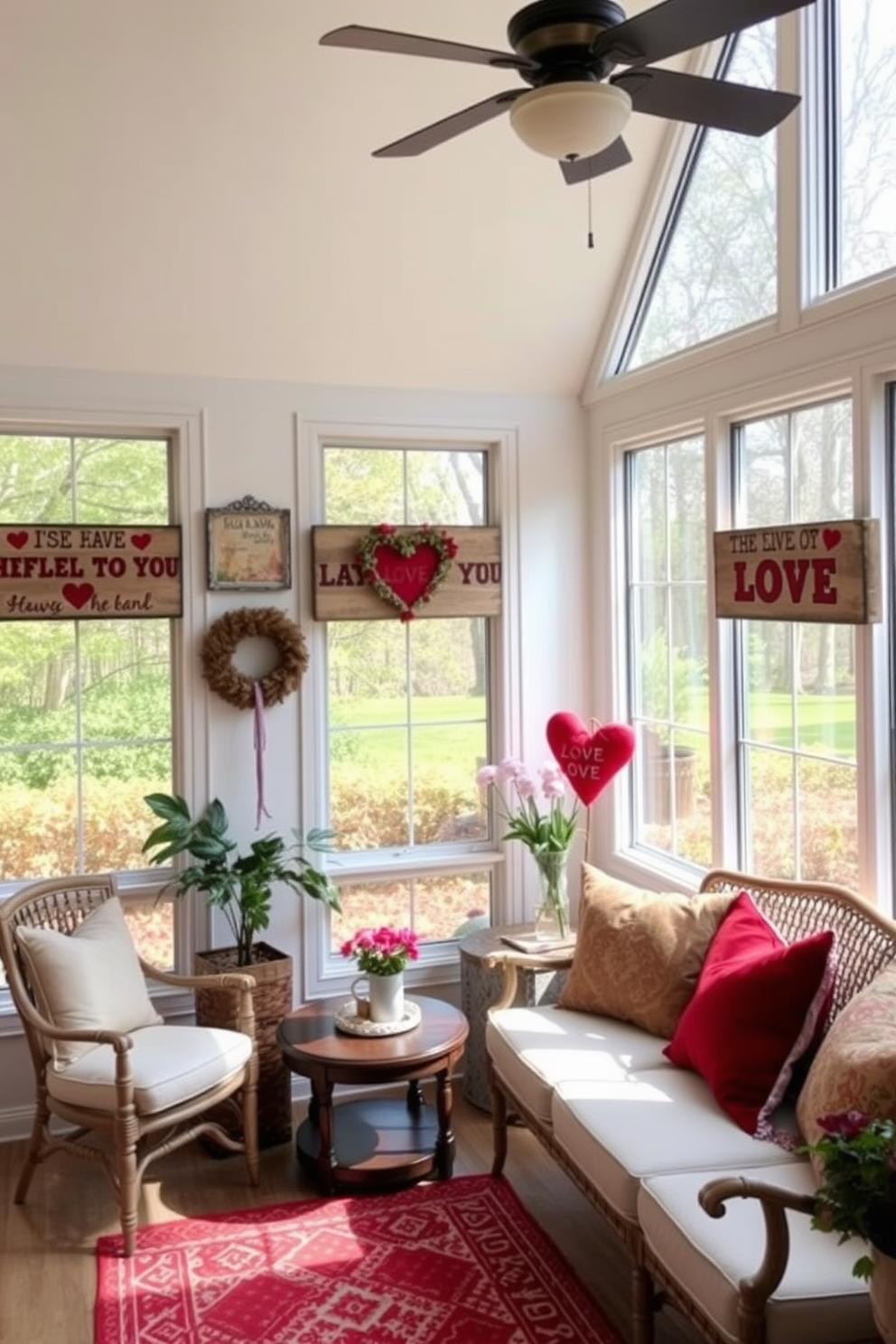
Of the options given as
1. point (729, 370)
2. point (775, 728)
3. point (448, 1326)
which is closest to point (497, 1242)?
point (448, 1326)

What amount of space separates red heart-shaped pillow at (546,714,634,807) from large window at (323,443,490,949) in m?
0.53

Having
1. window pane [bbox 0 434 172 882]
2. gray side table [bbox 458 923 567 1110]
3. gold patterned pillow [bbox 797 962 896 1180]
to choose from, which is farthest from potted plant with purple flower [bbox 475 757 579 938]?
gold patterned pillow [bbox 797 962 896 1180]

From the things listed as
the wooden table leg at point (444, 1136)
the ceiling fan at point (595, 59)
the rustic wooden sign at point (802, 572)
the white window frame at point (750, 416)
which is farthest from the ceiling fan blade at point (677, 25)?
the wooden table leg at point (444, 1136)

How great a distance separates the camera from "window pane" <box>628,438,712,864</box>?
3771mm

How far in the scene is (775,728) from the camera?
336cm

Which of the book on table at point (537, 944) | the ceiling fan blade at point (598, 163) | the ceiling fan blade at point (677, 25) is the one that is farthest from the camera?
the book on table at point (537, 944)

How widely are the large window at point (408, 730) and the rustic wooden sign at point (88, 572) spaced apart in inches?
24.3

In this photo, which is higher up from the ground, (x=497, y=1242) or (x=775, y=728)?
(x=775, y=728)

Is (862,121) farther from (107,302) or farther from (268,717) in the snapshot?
(268,717)

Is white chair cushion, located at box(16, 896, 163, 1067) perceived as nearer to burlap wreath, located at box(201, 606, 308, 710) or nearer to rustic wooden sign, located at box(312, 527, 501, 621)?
burlap wreath, located at box(201, 606, 308, 710)

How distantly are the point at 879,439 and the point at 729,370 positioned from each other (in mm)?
→ 679

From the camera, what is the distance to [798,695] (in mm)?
3236

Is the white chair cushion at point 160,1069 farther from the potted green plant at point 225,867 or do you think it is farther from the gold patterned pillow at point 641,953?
the gold patterned pillow at point 641,953

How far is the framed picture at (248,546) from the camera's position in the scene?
392 cm
